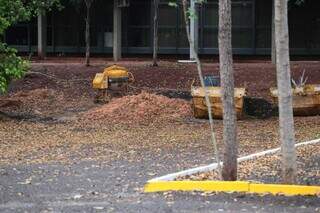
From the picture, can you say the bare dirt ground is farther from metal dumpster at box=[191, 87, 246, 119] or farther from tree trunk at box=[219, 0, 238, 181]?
tree trunk at box=[219, 0, 238, 181]

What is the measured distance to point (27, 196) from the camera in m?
8.76

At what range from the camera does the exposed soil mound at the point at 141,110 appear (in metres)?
18.9

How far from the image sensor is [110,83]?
22.7 m

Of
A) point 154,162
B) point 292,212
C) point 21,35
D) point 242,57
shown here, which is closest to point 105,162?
point 154,162

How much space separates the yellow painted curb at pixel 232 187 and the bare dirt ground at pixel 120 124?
1.70 feet

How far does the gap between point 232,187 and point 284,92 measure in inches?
57.1

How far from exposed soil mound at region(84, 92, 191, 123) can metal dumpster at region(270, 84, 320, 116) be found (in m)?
3.18

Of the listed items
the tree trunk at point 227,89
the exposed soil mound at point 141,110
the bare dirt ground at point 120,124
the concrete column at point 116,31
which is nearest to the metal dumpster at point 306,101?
the bare dirt ground at point 120,124

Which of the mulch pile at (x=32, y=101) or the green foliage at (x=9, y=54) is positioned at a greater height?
the green foliage at (x=9, y=54)

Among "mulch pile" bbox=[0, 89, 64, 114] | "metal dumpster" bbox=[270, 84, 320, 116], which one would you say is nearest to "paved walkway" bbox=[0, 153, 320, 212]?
"metal dumpster" bbox=[270, 84, 320, 116]

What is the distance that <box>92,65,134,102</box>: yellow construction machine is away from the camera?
72.3 feet

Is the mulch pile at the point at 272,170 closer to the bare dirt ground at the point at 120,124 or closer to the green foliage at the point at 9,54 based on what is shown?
the bare dirt ground at the point at 120,124

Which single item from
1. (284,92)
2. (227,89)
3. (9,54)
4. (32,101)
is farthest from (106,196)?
(32,101)

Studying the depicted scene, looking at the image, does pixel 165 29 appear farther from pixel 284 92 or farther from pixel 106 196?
pixel 106 196
